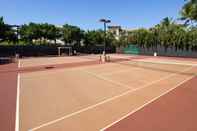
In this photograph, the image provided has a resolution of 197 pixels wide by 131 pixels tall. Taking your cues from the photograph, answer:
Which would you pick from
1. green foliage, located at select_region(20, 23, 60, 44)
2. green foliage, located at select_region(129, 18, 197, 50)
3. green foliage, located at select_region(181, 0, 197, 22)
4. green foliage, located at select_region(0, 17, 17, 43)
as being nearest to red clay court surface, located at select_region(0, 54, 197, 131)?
green foliage, located at select_region(181, 0, 197, 22)

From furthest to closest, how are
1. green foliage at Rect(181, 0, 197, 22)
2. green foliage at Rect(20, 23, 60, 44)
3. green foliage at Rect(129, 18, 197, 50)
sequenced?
green foliage at Rect(20, 23, 60, 44), green foliage at Rect(129, 18, 197, 50), green foliage at Rect(181, 0, 197, 22)

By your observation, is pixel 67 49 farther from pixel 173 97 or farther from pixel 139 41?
pixel 173 97

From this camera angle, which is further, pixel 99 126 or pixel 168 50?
pixel 168 50

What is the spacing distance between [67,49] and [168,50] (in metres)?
23.3

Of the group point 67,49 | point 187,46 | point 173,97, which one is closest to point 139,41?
point 187,46

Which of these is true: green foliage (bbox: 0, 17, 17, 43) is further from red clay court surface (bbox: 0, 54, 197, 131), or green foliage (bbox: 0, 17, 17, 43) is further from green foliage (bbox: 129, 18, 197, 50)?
red clay court surface (bbox: 0, 54, 197, 131)

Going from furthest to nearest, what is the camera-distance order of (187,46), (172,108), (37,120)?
(187,46) < (172,108) < (37,120)

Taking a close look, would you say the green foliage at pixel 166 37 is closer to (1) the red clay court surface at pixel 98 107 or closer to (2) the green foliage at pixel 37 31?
(2) the green foliage at pixel 37 31

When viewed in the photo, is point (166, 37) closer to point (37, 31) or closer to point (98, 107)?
point (37, 31)

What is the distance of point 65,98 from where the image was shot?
38.1ft

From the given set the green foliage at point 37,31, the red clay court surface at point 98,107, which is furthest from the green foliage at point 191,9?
the green foliage at point 37,31

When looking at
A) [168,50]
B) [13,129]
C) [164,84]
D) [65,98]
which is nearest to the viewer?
[13,129]

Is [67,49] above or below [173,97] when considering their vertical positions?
above

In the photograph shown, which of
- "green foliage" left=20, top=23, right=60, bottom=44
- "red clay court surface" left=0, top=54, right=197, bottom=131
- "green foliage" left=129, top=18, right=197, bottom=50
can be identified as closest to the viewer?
"red clay court surface" left=0, top=54, right=197, bottom=131
